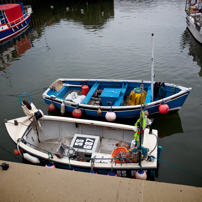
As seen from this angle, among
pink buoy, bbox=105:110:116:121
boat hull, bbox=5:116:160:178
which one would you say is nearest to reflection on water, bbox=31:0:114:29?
pink buoy, bbox=105:110:116:121

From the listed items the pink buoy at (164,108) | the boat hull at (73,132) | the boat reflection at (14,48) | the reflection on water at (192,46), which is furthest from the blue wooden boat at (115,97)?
the boat reflection at (14,48)

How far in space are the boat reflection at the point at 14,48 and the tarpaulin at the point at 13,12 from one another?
247 centimetres

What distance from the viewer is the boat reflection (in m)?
23.2

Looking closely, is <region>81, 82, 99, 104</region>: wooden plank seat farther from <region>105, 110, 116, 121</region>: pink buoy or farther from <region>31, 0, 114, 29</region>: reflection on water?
<region>31, 0, 114, 29</region>: reflection on water

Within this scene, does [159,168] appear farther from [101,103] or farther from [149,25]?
[149,25]

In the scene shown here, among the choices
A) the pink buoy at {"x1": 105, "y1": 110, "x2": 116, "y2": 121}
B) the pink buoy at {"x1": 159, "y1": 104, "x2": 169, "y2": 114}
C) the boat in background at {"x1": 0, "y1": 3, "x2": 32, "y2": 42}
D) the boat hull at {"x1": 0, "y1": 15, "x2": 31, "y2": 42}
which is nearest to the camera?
the pink buoy at {"x1": 159, "y1": 104, "x2": 169, "y2": 114}

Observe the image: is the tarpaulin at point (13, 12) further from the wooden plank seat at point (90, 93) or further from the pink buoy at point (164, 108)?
the pink buoy at point (164, 108)

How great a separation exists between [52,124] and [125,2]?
2098 inches

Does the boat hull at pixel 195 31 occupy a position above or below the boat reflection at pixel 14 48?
above

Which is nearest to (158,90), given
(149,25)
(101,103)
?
(101,103)

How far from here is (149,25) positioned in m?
32.2

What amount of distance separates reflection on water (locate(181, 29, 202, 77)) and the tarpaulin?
25682 millimetres

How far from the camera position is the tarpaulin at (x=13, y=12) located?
101 ft

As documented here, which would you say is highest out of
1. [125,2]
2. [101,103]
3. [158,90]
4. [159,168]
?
[125,2]
